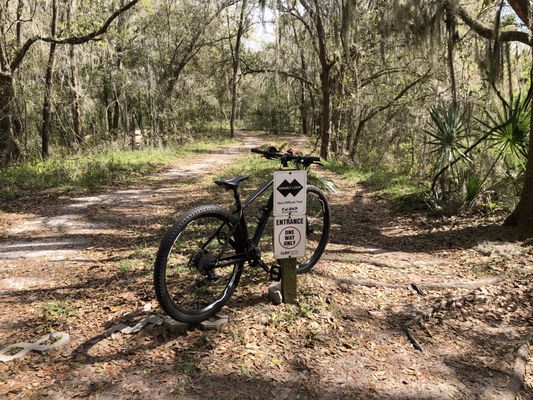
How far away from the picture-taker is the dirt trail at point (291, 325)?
2.48m

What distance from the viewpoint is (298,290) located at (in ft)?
11.6

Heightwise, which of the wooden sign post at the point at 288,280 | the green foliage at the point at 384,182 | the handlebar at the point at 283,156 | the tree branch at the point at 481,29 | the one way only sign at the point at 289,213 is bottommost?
the wooden sign post at the point at 288,280

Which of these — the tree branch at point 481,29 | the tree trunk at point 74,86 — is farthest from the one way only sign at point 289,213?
the tree trunk at point 74,86

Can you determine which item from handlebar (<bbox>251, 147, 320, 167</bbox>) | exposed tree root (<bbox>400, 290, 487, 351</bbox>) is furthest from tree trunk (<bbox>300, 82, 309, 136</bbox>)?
exposed tree root (<bbox>400, 290, 487, 351</bbox>)

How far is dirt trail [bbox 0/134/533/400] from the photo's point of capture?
2480 millimetres

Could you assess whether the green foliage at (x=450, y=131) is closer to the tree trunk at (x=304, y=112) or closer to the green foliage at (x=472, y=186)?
the green foliage at (x=472, y=186)

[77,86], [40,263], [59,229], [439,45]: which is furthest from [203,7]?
[40,263]

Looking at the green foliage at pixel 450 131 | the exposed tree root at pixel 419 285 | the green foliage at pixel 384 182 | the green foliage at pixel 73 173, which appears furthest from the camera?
the green foliage at pixel 384 182

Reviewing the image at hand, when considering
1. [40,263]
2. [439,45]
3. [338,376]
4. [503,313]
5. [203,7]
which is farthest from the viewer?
[203,7]

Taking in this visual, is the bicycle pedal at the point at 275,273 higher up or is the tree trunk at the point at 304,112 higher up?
the tree trunk at the point at 304,112

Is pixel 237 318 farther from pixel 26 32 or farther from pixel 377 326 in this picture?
pixel 26 32

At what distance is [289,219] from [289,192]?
219 millimetres

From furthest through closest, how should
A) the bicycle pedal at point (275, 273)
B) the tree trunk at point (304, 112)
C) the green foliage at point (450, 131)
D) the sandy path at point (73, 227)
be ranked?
the tree trunk at point (304, 112), the green foliage at point (450, 131), the sandy path at point (73, 227), the bicycle pedal at point (275, 273)

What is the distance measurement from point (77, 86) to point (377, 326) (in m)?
13.7
